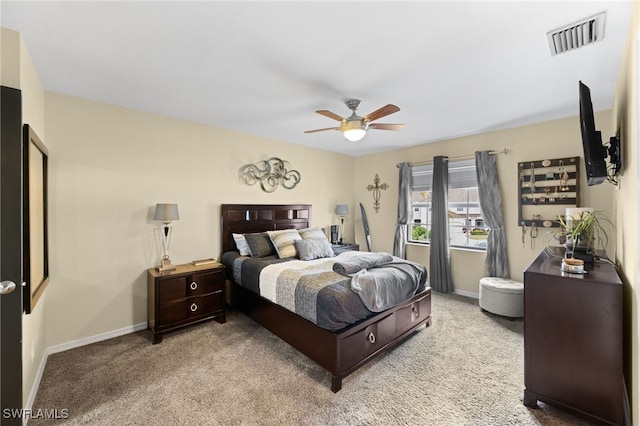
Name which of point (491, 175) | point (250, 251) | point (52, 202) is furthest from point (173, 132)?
point (491, 175)

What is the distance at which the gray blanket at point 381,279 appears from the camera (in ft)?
8.24

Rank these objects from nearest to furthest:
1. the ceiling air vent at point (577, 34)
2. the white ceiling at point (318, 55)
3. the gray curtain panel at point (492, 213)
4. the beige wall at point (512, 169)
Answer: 1. the white ceiling at point (318, 55)
2. the ceiling air vent at point (577, 34)
3. the beige wall at point (512, 169)
4. the gray curtain panel at point (492, 213)

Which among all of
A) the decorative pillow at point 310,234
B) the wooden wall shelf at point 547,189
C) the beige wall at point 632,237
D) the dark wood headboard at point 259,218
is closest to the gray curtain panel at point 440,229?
the wooden wall shelf at point 547,189

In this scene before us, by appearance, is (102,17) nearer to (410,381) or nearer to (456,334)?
(410,381)

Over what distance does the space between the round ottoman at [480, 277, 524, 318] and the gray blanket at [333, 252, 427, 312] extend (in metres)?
1.09

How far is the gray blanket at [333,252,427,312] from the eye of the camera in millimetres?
2512

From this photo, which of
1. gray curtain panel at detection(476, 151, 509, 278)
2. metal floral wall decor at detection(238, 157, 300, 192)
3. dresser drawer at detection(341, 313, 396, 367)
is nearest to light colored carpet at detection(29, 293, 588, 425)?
dresser drawer at detection(341, 313, 396, 367)

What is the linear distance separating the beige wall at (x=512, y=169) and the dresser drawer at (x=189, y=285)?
3410 mm

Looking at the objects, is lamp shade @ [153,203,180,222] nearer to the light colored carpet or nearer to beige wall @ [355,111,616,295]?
the light colored carpet

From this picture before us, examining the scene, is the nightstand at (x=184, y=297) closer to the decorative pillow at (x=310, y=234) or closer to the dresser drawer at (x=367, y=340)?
the decorative pillow at (x=310, y=234)

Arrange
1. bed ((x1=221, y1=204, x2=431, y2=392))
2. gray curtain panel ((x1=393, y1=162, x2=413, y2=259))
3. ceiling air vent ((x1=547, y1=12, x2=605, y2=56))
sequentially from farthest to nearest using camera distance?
gray curtain panel ((x1=393, y1=162, x2=413, y2=259)) < bed ((x1=221, y1=204, x2=431, y2=392)) < ceiling air vent ((x1=547, y1=12, x2=605, y2=56))

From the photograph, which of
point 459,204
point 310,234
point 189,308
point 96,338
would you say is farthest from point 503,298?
point 96,338

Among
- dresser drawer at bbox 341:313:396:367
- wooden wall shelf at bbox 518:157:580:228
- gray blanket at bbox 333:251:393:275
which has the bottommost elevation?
dresser drawer at bbox 341:313:396:367

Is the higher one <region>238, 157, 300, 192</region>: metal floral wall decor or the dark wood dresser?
<region>238, 157, 300, 192</region>: metal floral wall decor
